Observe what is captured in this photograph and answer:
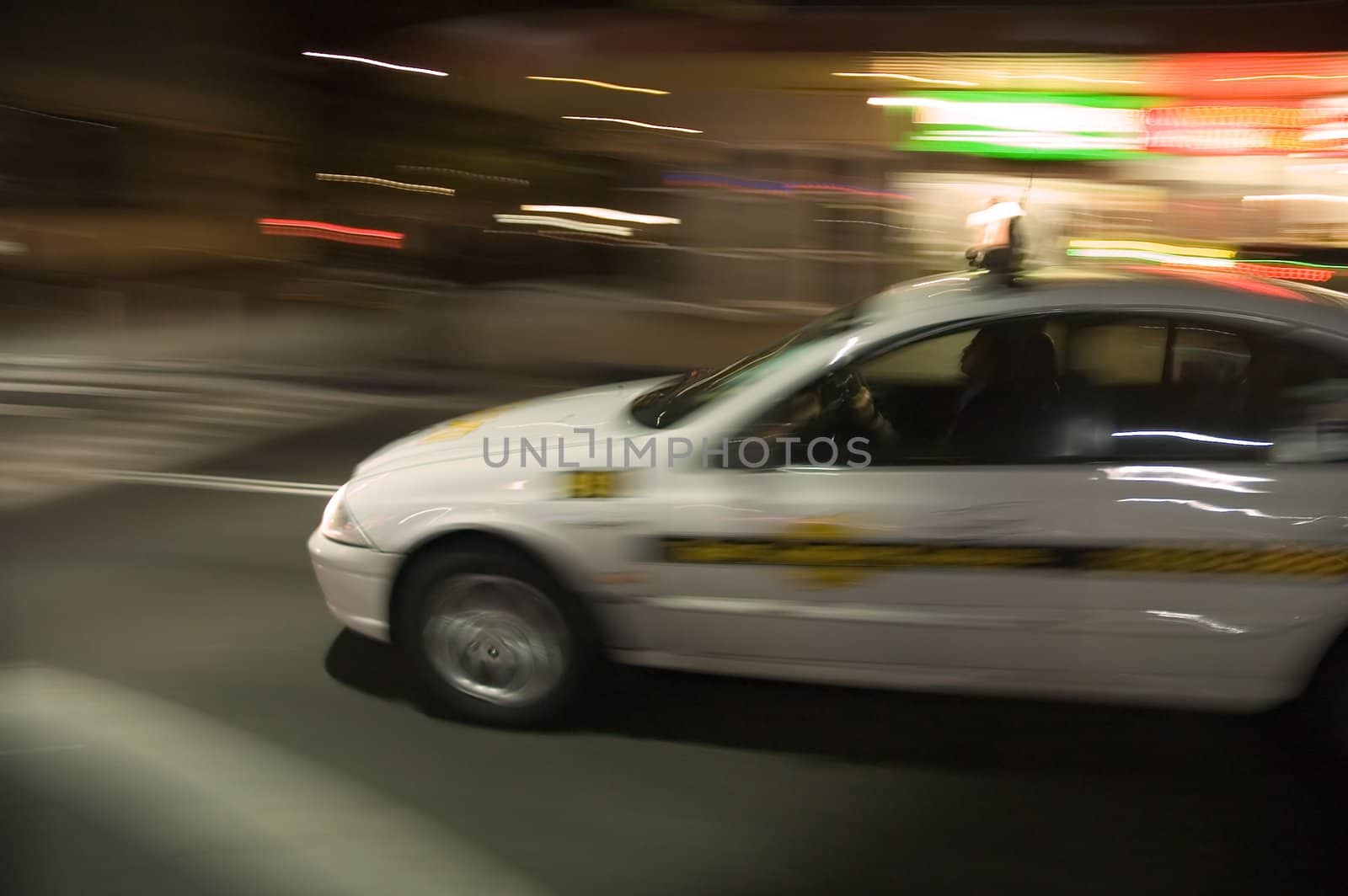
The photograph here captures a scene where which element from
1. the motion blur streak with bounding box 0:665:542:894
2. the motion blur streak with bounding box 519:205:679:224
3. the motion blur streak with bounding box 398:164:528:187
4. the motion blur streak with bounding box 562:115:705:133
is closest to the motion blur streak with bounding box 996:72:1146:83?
the motion blur streak with bounding box 562:115:705:133

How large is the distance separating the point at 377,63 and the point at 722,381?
12708 mm

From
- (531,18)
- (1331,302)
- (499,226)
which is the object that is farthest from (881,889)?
(499,226)

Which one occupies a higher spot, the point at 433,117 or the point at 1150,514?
the point at 433,117

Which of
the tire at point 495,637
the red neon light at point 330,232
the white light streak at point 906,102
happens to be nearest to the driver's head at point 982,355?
the tire at point 495,637

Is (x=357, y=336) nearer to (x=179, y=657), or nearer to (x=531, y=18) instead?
(x=531, y=18)

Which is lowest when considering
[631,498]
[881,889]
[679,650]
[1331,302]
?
[881,889]

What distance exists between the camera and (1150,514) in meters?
3.02

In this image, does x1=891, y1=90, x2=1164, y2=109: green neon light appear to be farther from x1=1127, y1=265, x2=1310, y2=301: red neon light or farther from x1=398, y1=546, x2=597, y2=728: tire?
x1=398, y1=546, x2=597, y2=728: tire

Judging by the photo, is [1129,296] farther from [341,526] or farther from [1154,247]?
[1154,247]

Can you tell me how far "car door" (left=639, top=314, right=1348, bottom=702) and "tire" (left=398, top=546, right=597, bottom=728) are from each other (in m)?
0.39

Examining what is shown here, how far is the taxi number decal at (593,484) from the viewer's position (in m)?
3.34

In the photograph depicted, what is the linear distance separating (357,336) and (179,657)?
24.9 ft

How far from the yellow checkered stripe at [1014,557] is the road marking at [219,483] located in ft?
11.5

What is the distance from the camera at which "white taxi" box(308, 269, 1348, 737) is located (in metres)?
3.05
